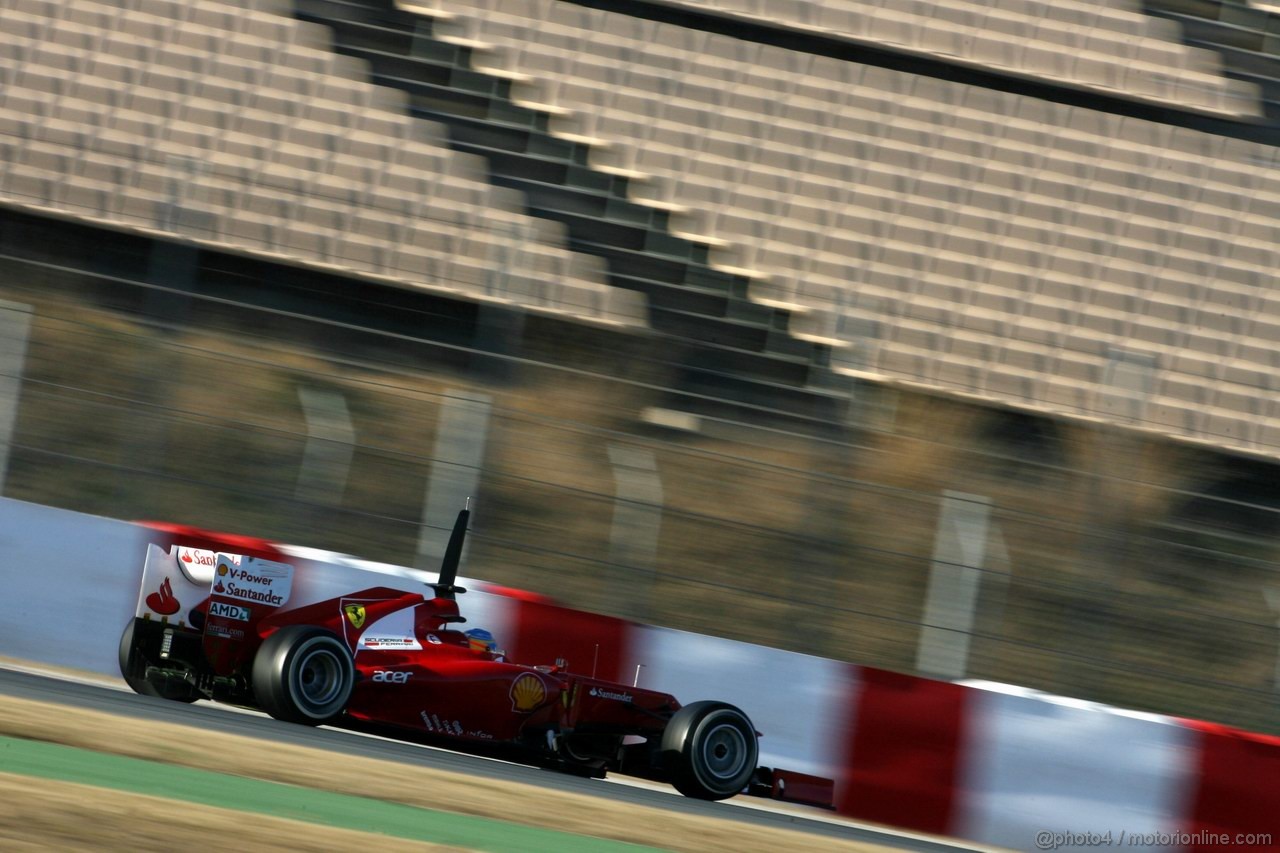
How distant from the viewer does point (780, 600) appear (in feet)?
22.5

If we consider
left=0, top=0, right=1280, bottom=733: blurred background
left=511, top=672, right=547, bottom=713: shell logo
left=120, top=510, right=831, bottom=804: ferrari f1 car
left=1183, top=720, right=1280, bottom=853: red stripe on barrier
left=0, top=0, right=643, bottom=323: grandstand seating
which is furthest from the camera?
left=0, top=0, right=643, bottom=323: grandstand seating

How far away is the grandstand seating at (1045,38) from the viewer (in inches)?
450

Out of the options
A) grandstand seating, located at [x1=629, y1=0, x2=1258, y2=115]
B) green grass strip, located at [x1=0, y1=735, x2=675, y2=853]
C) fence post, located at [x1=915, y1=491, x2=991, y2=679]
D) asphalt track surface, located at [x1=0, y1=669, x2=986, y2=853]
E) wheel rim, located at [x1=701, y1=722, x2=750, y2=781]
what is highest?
grandstand seating, located at [x1=629, y1=0, x2=1258, y2=115]

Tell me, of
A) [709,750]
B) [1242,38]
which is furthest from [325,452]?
[1242,38]

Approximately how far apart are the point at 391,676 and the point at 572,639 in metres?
1.36

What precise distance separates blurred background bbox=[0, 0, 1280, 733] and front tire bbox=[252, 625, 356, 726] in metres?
1.72

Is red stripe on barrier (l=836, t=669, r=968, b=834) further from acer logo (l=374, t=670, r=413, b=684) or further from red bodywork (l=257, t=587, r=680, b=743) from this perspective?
acer logo (l=374, t=670, r=413, b=684)

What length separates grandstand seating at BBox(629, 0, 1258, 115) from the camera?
11.4 metres

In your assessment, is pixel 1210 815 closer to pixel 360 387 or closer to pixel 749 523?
pixel 749 523

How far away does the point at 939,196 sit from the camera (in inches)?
430

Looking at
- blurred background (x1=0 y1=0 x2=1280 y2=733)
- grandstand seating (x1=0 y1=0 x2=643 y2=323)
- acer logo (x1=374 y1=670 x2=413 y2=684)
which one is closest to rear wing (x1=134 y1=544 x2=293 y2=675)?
acer logo (x1=374 y1=670 x2=413 y2=684)

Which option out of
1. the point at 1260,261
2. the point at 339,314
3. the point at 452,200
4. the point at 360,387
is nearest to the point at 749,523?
the point at 360,387

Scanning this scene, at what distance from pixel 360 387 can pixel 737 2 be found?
17.9 feet

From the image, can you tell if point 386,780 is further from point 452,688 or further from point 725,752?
point 725,752
